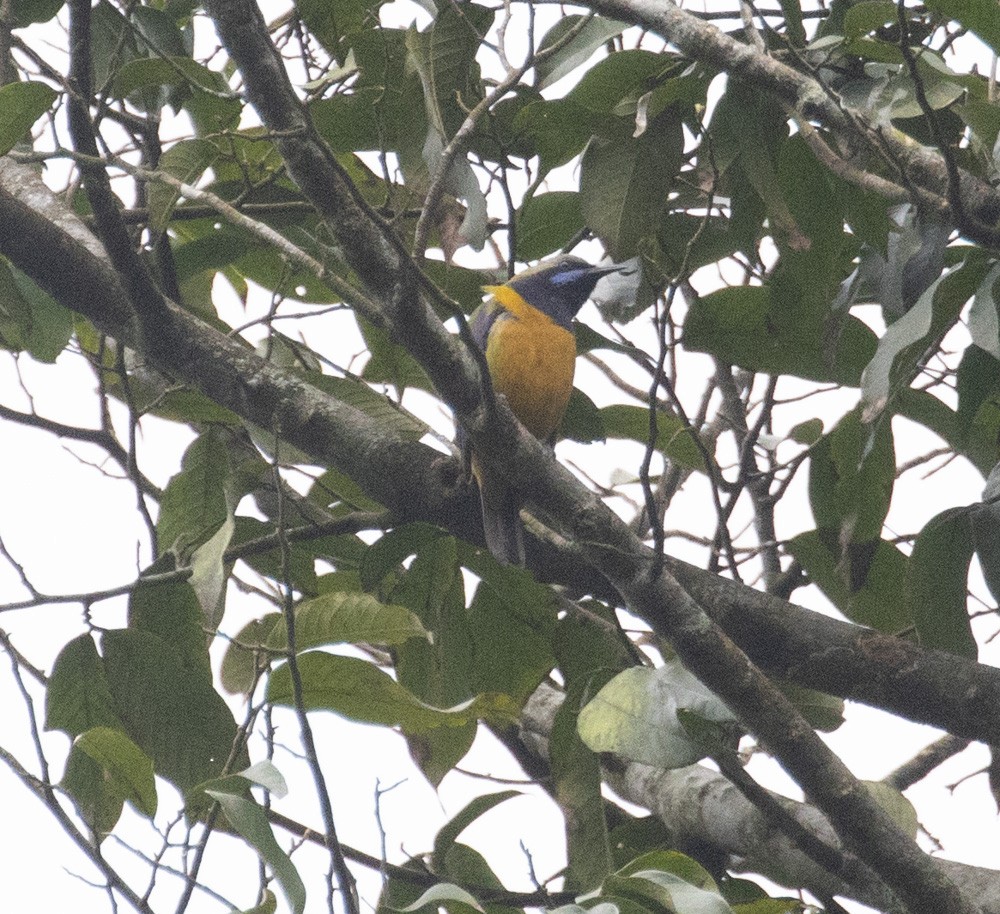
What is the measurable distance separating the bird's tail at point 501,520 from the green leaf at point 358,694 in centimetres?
70

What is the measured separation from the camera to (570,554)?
11.0 ft

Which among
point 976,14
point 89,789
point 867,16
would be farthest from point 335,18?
point 89,789

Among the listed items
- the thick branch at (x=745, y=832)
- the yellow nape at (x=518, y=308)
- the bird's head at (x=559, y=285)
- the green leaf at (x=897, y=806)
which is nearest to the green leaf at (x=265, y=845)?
the thick branch at (x=745, y=832)

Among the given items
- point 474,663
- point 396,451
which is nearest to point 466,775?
point 474,663

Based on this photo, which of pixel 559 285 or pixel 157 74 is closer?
pixel 157 74

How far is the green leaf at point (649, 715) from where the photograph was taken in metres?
2.47

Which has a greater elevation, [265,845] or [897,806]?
[897,806]

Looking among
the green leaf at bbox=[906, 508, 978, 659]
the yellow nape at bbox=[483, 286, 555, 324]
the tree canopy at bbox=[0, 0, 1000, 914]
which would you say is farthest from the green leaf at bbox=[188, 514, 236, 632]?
the yellow nape at bbox=[483, 286, 555, 324]

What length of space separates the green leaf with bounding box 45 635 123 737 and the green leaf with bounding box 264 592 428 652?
0.48 m

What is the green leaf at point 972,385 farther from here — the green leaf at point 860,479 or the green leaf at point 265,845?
the green leaf at point 265,845

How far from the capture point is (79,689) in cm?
282

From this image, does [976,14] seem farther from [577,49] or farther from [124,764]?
[124,764]

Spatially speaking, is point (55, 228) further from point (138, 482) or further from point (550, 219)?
point (550, 219)

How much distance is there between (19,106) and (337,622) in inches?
45.3
